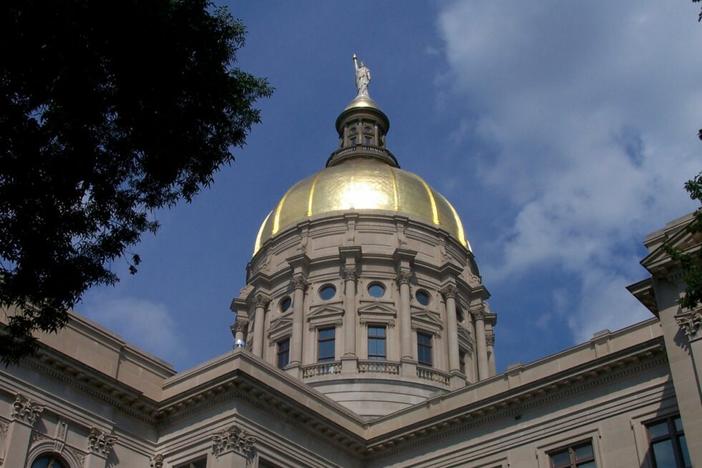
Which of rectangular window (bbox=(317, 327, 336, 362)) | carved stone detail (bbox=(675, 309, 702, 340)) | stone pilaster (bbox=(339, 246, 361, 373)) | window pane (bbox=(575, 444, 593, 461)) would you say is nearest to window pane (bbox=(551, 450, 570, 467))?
window pane (bbox=(575, 444, 593, 461))

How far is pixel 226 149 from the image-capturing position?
17656mm

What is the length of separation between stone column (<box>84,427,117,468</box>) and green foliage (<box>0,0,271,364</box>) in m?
15.4

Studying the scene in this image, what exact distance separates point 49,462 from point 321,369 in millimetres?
21797

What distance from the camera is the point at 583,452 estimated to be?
106 ft

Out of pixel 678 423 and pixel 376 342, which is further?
pixel 376 342

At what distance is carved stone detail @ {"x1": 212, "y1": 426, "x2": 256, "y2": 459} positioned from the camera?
105ft

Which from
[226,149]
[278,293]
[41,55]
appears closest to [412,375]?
[278,293]

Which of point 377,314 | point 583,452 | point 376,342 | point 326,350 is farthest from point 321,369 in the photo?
point 583,452

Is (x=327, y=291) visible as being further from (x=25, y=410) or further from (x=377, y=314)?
(x=25, y=410)

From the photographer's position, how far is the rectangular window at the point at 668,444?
29.6 meters

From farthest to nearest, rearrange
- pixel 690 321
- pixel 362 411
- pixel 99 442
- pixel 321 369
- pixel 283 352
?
pixel 283 352 < pixel 321 369 < pixel 362 411 < pixel 99 442 < pixel 690 321

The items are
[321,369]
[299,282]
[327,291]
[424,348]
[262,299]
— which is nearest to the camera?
[321,369]

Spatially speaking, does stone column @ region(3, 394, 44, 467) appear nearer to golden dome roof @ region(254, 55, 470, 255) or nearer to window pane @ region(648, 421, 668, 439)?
window pane @ region(648, 421, 668, 439)

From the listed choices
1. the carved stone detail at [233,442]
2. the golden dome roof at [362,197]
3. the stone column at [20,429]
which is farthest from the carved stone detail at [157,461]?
the golden dome roof at [362,197]
